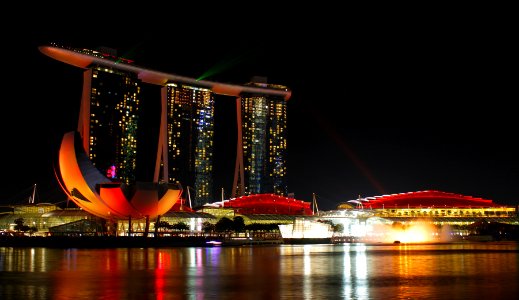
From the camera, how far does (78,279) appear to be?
2508 centimetres

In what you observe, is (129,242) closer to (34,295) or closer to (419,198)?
(34,295)

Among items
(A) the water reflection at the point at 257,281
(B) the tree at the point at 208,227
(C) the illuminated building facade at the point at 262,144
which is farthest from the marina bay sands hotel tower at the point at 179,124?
(A) the water reflection at the point at 257,281

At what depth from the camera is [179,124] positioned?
158500 millimetres

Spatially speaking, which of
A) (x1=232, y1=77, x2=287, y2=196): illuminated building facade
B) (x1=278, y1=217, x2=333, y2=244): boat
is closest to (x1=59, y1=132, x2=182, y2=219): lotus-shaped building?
(x1=278, y1=217, x2=333, y2=244): boat

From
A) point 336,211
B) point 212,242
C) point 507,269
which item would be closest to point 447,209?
point 336,211

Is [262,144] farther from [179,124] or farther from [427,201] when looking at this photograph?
[427,201]

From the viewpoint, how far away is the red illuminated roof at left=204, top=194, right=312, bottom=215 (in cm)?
12811

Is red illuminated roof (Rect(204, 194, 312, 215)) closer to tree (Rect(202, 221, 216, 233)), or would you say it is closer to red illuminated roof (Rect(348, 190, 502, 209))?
red illuminated roof (Rect(348, 190, 502, 209))

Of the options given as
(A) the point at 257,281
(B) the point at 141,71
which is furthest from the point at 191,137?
(A) the point at 257,281

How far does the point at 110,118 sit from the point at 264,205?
40.6m

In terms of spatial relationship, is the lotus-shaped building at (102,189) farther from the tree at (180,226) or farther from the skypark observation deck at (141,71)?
the skypark observation deck at (141,71)

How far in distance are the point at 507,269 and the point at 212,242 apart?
4608cm

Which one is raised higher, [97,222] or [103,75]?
[103,75]

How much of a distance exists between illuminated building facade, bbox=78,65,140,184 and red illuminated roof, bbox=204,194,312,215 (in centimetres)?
2736
